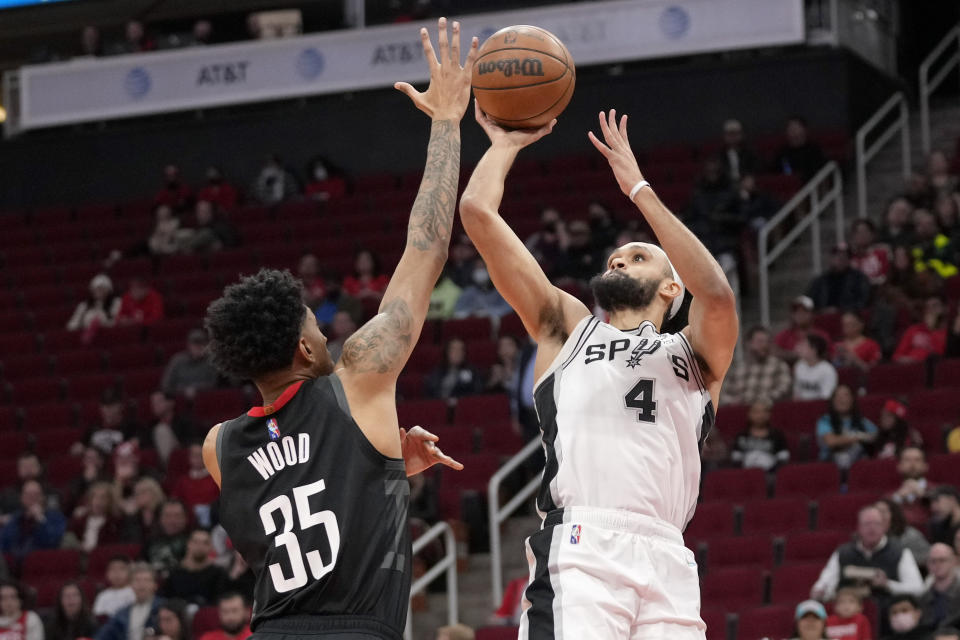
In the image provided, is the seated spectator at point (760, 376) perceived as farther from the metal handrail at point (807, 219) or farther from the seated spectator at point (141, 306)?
the seated spectator at point (141, 306)

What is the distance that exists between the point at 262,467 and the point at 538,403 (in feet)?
3.54

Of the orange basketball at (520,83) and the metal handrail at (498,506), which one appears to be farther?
the metal handrail at (498,506)

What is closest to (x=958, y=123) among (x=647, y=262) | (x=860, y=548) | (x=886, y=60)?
(x=886, y=60)

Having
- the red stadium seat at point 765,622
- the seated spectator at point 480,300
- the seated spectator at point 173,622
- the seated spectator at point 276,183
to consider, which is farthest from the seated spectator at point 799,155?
the seated spectator at point 173,622

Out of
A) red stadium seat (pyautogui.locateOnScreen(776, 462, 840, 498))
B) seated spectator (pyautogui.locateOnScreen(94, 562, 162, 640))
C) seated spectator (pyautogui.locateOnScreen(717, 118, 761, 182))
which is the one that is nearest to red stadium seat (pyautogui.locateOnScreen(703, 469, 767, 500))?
red stadium seat (pyautogui.locateOnScreen(776, 462, 840, 498))

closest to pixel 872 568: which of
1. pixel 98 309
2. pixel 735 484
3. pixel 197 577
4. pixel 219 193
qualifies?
pixel 735 484

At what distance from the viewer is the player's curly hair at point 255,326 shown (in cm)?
370

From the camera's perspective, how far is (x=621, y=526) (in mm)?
4246

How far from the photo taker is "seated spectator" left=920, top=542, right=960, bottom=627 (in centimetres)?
883

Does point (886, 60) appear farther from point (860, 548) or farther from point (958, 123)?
point (860, 548)

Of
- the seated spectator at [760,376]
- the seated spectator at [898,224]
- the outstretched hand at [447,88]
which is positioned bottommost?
the seated spectator at [760,376]

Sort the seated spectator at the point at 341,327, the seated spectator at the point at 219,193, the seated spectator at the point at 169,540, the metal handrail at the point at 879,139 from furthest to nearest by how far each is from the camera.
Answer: the seated spectator at the point at 219,193 → the metal handrail at the point at 879,139 → the seated spectator at the point at 341,327 → the seated spectator at the point at 169,540

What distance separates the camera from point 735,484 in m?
10.7

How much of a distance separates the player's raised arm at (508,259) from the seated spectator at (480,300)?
30.9 feet
